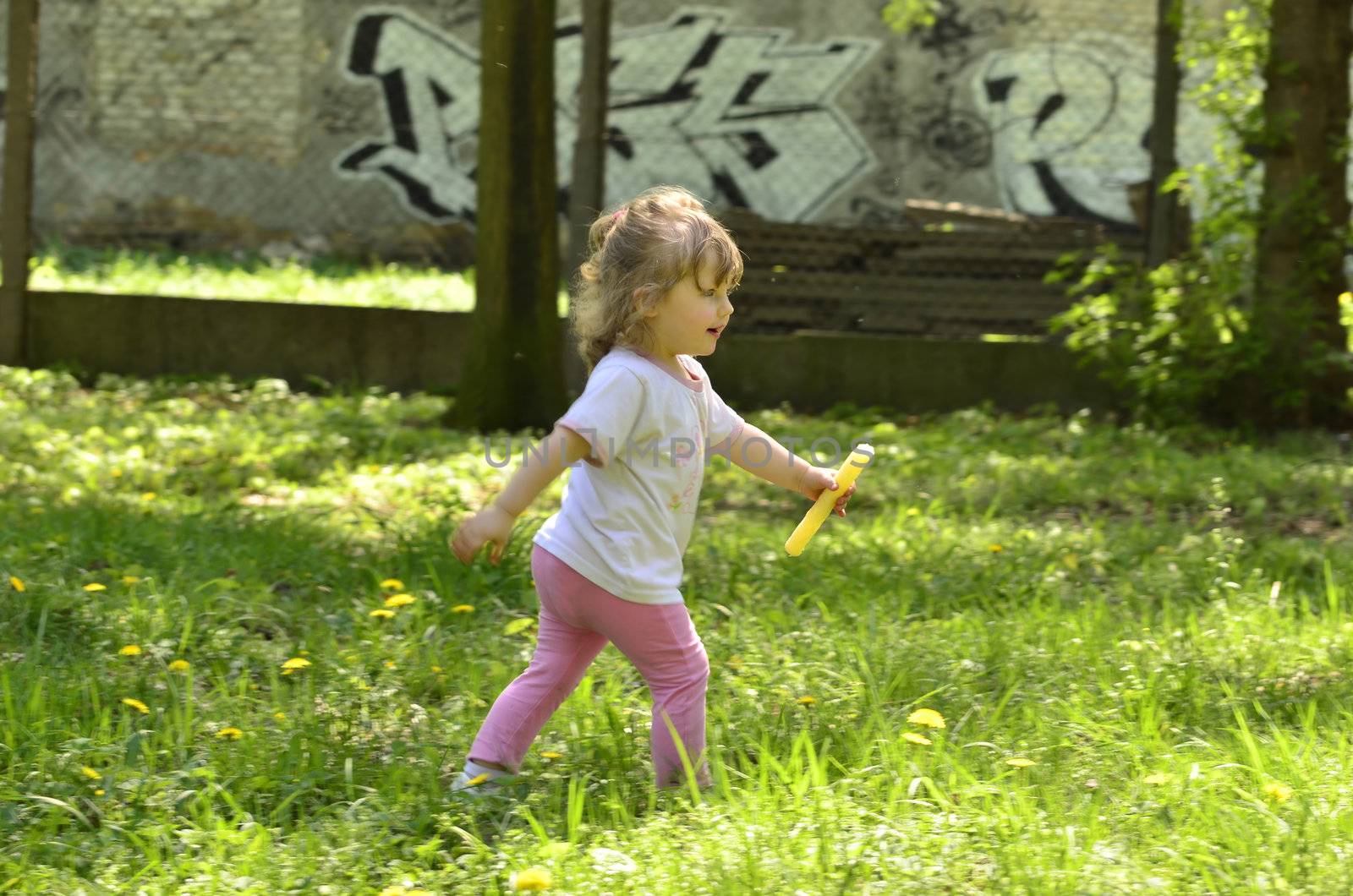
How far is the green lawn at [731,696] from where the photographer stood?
248 centimetres

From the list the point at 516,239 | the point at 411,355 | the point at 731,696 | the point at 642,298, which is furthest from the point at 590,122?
the point at 642,298

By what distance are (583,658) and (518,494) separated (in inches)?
17.0

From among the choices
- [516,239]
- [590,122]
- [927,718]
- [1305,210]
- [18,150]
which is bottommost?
[927,718]

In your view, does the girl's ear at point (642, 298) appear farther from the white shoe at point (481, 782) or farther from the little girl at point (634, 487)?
the white shoe at point (481, 782)

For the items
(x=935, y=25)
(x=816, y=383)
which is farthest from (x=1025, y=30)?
(x=816, y=383)

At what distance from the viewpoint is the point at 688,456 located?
2.89 meters

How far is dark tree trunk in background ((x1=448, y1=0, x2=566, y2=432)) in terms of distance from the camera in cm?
720

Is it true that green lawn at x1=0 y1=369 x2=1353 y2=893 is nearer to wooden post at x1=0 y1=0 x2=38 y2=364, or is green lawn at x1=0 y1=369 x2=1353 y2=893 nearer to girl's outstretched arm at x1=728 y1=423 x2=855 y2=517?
A: girl's outstretched arm at x1=728 y1=423 x2=855 y2=517

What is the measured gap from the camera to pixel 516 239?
7277 millimetres

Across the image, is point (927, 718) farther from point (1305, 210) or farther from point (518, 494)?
point (1305, 210)

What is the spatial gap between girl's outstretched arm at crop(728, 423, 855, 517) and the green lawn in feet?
1.66

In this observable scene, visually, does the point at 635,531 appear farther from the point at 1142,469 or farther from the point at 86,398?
the point at 86,398

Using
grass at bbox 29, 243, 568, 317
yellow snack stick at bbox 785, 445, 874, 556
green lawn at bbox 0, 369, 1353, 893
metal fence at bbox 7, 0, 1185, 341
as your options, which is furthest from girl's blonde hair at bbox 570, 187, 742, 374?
metal fence at bbox 7, 0, 1185, 341

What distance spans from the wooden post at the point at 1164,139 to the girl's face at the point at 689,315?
6017mm
